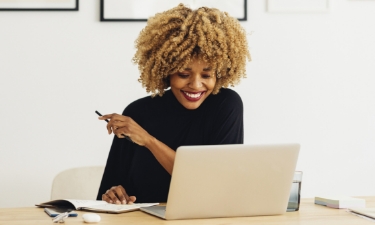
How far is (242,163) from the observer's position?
1563 mm

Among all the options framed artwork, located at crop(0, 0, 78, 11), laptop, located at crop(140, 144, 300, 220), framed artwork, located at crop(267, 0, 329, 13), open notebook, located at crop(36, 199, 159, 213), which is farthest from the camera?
framed artwork, located at crop(267, 0, 329, 13)

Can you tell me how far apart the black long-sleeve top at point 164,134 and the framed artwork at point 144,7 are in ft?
2.45

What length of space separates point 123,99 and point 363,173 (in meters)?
1.28

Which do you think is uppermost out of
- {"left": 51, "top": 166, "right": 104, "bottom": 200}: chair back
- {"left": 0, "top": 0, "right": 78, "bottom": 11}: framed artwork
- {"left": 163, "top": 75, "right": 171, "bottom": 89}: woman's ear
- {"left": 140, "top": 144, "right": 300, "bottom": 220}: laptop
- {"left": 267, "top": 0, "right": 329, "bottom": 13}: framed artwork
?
{"left": 267, "top": 0, "right": 329, "bottom": 13}: framed artwork

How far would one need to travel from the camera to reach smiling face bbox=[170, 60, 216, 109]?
6.95 feet

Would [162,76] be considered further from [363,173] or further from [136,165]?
[363,173]

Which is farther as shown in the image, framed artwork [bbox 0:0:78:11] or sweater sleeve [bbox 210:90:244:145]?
framed artwork [bbox 0:0:78:11]

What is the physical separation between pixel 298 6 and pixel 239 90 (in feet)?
1.68

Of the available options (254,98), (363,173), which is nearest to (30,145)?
(254,98)

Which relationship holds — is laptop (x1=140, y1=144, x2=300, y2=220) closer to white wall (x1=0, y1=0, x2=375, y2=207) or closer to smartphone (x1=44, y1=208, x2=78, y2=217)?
smartphone (x1=44, y1=208, x2=78, y2=217)

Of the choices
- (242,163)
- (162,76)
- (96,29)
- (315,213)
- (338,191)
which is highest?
(96,29)

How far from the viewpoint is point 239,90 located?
9.93ft

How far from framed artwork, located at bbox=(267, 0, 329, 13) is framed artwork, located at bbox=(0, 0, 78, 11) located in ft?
3.12

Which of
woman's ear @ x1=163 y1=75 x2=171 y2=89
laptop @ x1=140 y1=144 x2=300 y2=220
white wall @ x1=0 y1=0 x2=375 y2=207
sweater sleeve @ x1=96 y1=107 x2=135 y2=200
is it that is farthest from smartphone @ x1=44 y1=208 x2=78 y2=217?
white wall @ x1=0 y1=0 x2=375 y2=207
